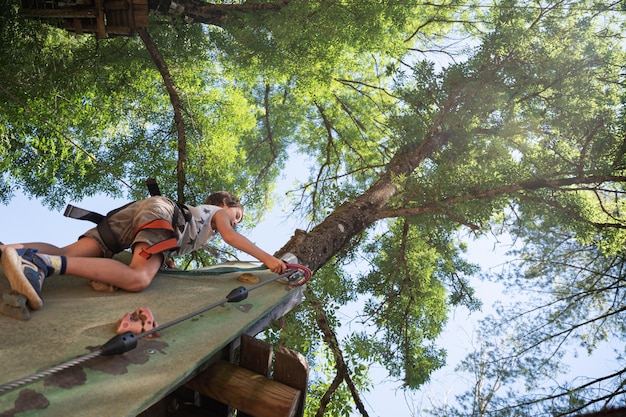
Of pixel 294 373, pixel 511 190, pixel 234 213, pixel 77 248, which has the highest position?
pixel 511 190

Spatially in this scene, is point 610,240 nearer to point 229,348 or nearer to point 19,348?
point 229,348

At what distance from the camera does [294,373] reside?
2.06 meters

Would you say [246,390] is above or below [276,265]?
below

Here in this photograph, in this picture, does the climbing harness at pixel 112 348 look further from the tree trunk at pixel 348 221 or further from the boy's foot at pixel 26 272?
the tree trunk at pixel 348 221

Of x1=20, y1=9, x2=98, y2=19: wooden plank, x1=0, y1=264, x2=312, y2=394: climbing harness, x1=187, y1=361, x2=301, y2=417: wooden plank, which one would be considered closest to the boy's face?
x1=0, y1=264, x2=312, y2=394: climbing harness

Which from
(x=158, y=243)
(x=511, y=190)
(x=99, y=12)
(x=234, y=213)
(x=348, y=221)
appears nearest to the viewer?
(x=158, y=243)

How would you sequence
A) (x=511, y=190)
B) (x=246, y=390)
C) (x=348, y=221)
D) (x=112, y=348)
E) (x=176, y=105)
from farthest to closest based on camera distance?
(x=176, y=105)
(x=511, y=190)
(x=348, y=221)
(x=246, y=390)
(x=112, y=348)

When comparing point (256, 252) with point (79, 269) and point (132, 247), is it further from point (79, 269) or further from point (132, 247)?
point (79, 269)

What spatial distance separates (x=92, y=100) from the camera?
24.3 ft

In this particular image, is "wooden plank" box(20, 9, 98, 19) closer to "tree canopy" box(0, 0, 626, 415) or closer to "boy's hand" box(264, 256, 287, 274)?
"tree canopy" box(0, 0, 626, 415)

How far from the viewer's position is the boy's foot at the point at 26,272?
5.93 ft

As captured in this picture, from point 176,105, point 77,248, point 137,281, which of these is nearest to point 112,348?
point 137,281

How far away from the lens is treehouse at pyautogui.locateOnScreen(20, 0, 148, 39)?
5.88 m

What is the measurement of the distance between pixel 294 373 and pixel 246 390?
238mm
